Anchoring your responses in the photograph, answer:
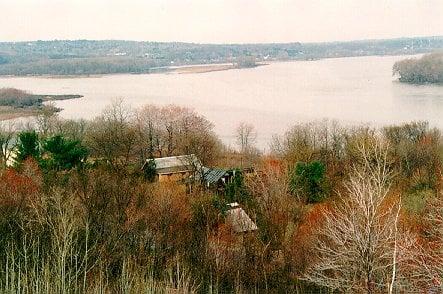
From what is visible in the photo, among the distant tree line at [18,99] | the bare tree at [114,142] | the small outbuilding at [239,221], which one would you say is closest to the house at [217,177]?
the bare tree at [114,142]

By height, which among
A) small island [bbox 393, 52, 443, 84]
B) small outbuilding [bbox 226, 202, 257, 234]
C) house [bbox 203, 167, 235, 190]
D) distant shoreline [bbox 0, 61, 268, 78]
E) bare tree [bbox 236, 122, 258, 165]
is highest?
small island [bbox 393, 52, 443, 84]

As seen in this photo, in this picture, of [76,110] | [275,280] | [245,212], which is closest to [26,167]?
[245,212]

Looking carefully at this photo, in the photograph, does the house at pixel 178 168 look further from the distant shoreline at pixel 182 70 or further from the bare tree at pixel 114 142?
the distant shoreline at pixel 182 70

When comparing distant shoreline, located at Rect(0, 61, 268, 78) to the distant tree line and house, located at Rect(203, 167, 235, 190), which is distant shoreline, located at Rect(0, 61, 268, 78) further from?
house, located at Rect(203, 167, 235, 190)

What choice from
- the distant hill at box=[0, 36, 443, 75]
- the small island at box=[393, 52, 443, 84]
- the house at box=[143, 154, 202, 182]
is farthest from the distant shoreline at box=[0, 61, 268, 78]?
the house at box=[143, 154, 202, 182]

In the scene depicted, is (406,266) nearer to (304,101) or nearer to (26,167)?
(26,167)

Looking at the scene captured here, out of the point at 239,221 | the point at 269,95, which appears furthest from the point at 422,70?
the point at 239,221
